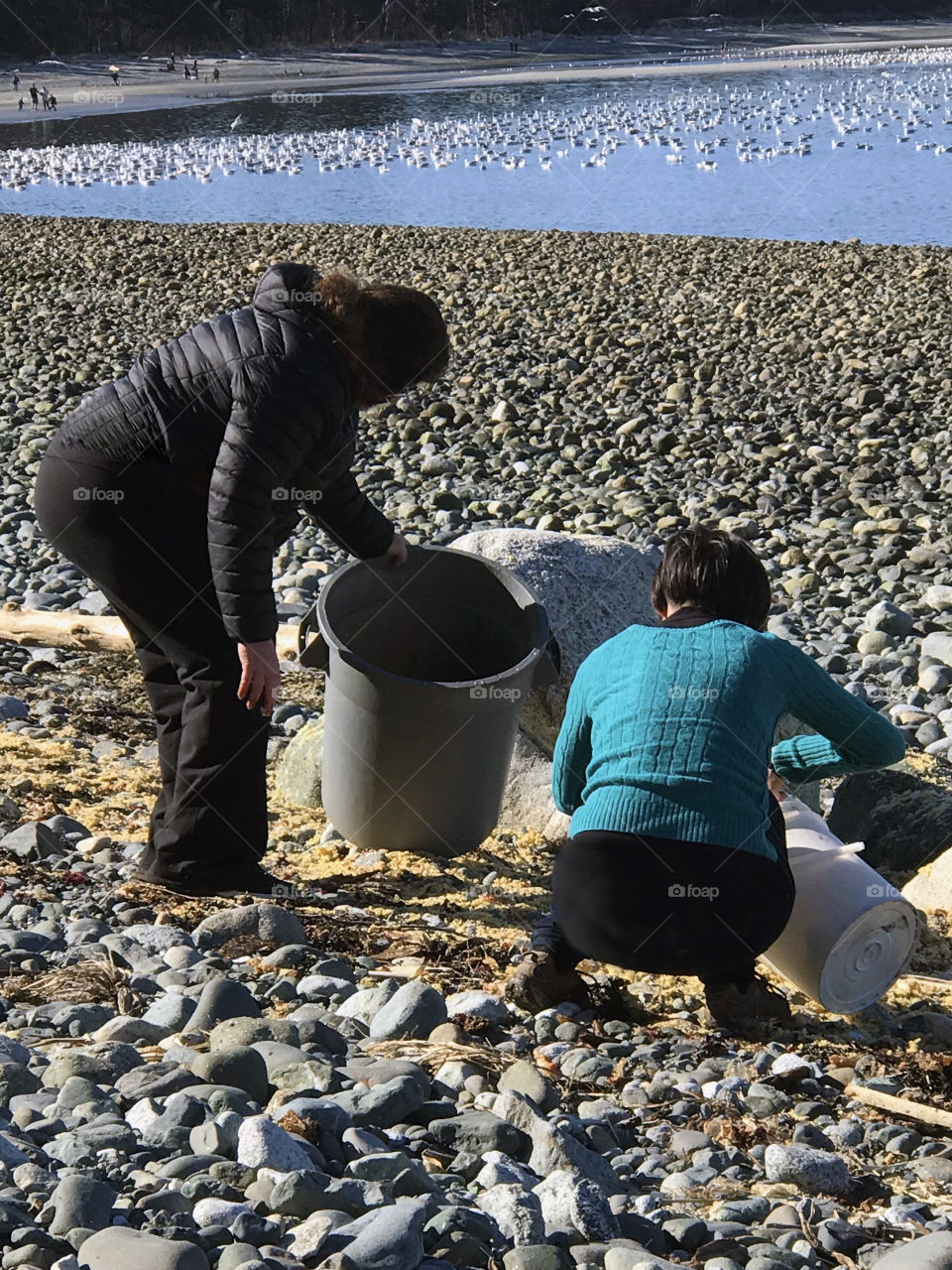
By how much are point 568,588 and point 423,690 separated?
1.27m

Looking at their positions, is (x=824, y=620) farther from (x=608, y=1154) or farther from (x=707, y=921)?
(x=608, y=1154)

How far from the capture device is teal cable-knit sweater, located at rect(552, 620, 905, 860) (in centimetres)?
287

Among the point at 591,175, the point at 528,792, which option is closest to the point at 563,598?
the point at 528,792

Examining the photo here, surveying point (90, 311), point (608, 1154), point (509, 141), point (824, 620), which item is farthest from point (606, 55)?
point (608, 1154)

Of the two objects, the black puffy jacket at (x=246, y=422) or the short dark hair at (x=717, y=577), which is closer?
the short dark hair at (x=717, y=577)

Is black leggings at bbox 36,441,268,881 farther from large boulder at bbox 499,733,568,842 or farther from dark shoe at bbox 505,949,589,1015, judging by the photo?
large boulder at bbox 499,733,568,842

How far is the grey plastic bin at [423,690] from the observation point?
3.76 m

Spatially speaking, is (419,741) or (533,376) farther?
(533,376)

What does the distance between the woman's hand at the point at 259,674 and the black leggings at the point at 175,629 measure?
10cm

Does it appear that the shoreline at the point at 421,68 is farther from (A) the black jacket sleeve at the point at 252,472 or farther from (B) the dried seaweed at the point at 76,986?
(B) the dried seaweed at the point at 76,986

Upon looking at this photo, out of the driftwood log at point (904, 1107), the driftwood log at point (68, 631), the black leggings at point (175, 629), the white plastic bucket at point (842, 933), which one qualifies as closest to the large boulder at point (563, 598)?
the driftwood log at point (68, 631)

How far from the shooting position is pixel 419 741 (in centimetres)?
380

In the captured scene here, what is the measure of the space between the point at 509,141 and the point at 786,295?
85.2 ft

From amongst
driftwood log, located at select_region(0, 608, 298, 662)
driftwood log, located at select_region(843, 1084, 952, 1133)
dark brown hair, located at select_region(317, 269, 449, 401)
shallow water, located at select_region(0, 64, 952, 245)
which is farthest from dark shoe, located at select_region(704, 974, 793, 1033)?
shallow water, located at select_region(0, 64, 952, 245)
